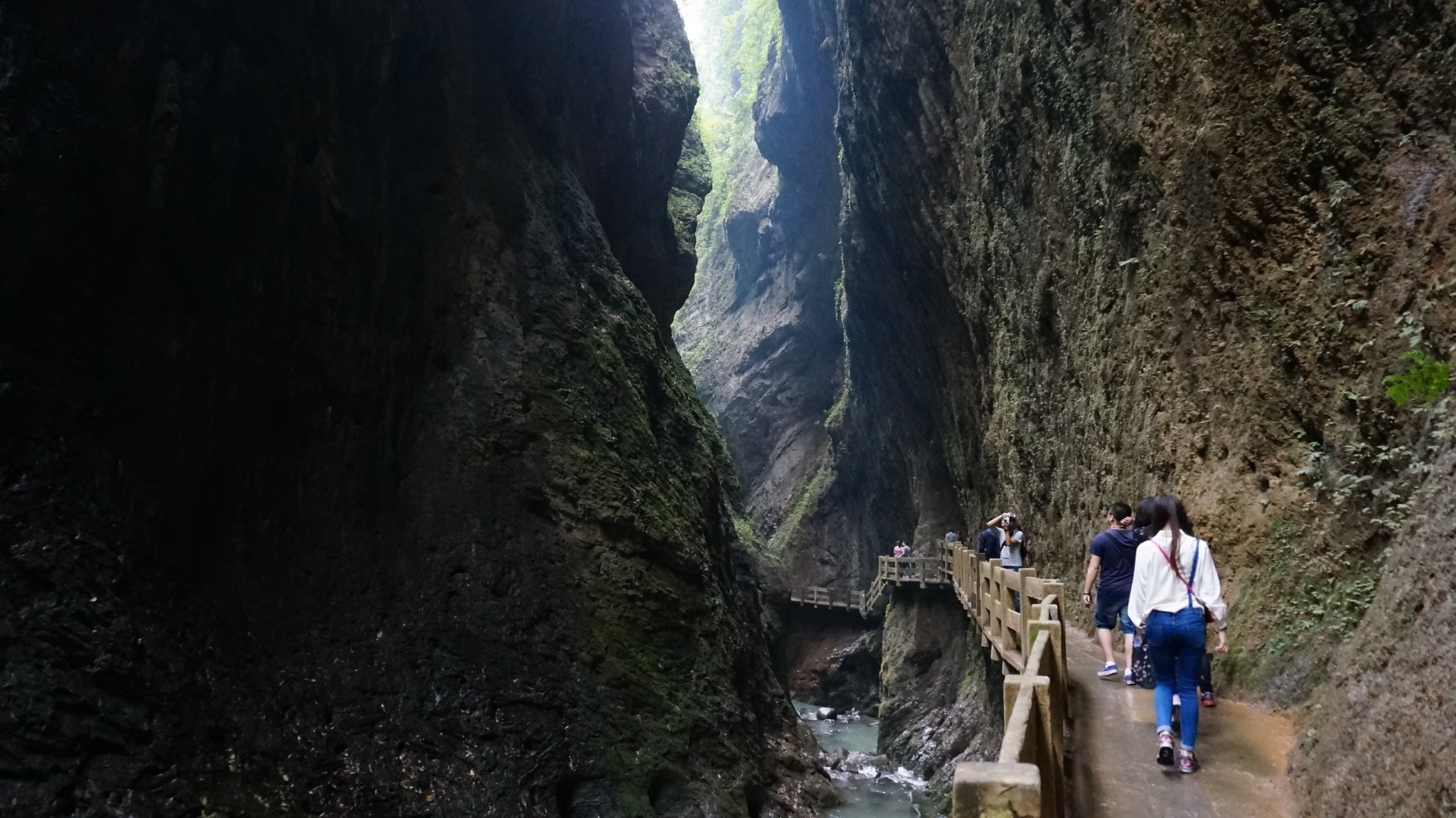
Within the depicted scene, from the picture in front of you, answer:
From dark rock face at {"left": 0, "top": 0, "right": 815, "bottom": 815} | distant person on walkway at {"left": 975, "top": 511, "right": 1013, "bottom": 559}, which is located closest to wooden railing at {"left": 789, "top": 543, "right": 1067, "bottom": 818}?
distant person on walkway at {"left": 975, "top": 511, "right": 1013, "bottom": 559}

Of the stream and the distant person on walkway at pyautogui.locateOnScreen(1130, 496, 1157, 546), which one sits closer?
the distant person on walkway at pyautogui.locateOnScreen(1130, 496, 1157, 546)

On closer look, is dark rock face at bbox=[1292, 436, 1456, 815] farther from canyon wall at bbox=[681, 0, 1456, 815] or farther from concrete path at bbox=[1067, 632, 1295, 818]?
concrete path at bbox=[1067, 632, 1295, 818]

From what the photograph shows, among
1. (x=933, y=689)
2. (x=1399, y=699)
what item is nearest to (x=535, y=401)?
(x=1399, y=699)

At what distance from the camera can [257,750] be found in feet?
27.8

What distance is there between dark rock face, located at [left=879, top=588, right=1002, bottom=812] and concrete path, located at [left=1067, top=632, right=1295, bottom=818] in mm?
7037

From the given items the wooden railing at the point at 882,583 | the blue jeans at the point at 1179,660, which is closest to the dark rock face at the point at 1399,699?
the blue jeans at the point at 1179,660

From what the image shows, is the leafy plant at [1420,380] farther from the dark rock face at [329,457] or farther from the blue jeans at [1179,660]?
the dark rock face at [329,457]

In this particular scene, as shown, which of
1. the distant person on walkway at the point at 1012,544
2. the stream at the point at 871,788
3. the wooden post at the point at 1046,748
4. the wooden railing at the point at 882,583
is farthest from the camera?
the wooden railing at the point at 882,583

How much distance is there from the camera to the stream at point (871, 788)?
16203mm

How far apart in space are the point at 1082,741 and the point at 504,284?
364 inches

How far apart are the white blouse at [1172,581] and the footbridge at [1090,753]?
63 cm

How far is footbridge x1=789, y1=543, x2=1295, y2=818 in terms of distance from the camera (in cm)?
299

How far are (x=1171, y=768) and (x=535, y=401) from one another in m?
8.58

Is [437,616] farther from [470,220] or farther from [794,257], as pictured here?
[794,257]
